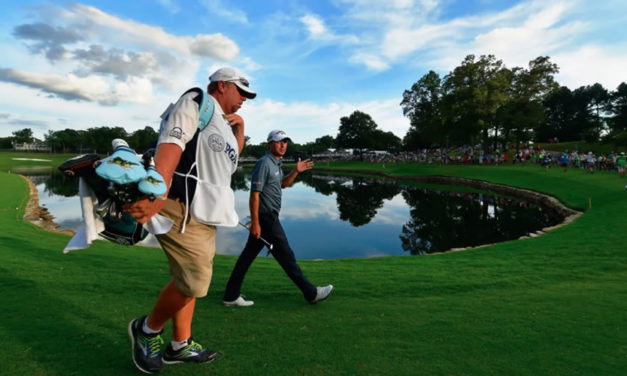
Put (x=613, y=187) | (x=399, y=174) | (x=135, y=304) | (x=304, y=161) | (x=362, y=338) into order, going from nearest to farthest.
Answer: (x=362, y=338) < (x=135, y=304) < (x=304, y=161) < (x=613, y=187) < (x=399, y=174)

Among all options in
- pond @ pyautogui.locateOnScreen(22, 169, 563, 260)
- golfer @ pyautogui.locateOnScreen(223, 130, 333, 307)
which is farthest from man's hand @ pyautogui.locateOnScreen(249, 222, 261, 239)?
pond @ pyautogui.locateOnScreen(22, 169, 563, 260)

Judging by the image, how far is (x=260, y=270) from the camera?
23.1ft

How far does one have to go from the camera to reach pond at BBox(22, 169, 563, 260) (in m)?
14.2

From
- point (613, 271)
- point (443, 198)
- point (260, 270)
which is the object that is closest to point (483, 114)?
point (443, 198)

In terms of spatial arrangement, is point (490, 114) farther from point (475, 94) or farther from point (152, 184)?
point (152, 184)

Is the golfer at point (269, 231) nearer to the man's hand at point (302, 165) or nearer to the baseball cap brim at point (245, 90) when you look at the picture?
the man's hand at point (302, 165)

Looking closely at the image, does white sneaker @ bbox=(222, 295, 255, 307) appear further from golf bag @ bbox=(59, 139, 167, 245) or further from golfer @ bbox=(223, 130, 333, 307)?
golf bag @ bbox=(59, 139, 167, 245)

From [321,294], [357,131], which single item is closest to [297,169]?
[321,294]

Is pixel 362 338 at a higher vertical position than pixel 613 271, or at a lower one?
higher

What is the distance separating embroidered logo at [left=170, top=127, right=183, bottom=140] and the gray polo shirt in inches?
83.3

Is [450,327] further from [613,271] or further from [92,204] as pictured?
[613,271]

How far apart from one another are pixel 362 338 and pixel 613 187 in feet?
89.5

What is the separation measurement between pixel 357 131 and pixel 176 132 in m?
106

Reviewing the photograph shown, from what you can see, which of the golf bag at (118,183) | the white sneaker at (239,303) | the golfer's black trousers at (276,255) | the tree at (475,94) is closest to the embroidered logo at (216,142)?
the golf bag at (118,183)
